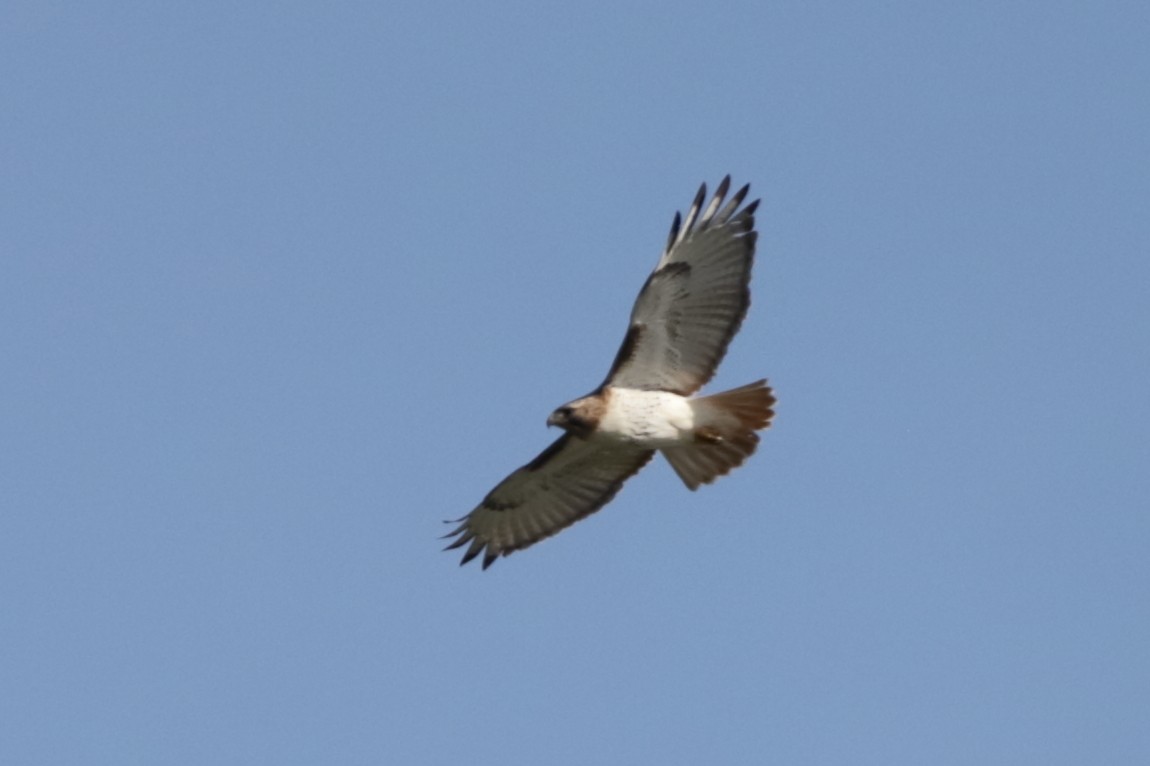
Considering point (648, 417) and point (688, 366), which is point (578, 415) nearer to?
point (648, 417)

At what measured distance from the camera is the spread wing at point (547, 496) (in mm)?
14797

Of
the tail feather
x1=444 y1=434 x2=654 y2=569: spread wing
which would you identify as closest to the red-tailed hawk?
the tail feather

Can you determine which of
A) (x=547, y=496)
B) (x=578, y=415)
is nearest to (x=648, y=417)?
(x=578, y=415)

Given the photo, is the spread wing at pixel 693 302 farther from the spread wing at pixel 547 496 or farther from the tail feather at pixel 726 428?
the spread wing at pixel 547 496

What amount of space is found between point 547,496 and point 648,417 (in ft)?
5.87

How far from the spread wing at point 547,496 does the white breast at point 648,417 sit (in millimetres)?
589

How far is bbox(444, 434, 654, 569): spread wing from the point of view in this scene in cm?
1480

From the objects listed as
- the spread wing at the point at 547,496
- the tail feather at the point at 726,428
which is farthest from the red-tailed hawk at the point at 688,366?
the spread wing at the point at 547,496

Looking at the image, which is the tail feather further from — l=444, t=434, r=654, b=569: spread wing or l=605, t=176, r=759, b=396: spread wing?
l=444, t=434, r=654, b=569: spread wing

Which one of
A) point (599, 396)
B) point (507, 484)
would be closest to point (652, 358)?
point (599, 396)

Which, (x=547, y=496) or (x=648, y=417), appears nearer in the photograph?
(x=648, y=417)

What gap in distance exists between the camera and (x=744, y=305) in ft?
45.9

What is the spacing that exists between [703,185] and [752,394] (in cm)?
154

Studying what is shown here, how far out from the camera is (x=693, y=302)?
1391 cm
